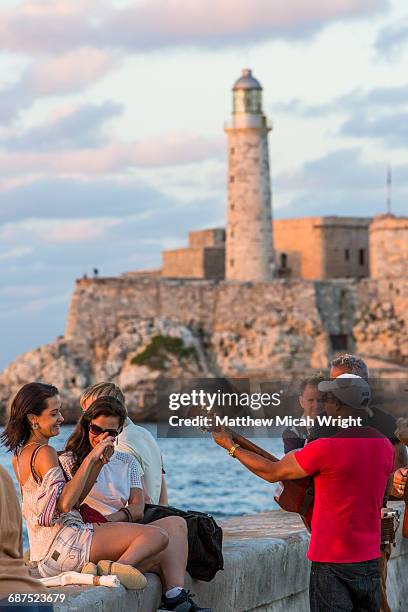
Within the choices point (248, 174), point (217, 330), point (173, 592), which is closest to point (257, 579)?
point (173, 592)

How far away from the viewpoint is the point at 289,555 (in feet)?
20.8

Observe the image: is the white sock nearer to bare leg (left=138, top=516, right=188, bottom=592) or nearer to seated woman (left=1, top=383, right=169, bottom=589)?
bare leg (left=138, top=516, right=188, bottom=592)

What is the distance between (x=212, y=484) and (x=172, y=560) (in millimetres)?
31587

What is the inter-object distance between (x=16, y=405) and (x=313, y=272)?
182 feet

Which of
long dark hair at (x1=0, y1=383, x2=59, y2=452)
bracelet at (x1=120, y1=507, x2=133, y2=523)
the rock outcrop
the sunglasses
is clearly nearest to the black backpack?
bracelet at (x1=120, y1=507, x2=133, y2=523)

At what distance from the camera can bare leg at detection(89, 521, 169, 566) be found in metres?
5.19

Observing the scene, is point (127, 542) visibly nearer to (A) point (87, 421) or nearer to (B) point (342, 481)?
(A) point (87, 421)

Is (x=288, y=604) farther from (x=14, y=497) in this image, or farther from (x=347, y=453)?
(x=14, y=497)

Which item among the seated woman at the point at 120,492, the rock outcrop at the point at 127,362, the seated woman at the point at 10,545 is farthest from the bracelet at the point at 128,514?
the rock outcrop at the point at 127,362

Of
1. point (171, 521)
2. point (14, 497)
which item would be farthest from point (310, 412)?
point (14, 497)

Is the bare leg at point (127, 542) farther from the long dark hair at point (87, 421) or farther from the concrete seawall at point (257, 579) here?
the long dark hair at point (87, 421)

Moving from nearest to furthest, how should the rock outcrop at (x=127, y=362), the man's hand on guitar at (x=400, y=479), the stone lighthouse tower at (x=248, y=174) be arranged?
1. the man's hand on guitar at (x=400, y=479)
2. the stone lighthouse tower at (x=248, y=174)
3. the rock outcrop at (x=127, y=362)

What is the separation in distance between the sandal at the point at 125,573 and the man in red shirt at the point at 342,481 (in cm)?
59

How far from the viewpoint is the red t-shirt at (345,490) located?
500 centimetres
